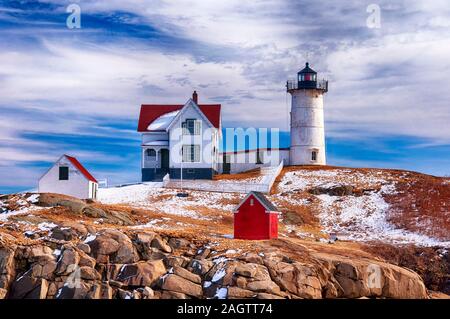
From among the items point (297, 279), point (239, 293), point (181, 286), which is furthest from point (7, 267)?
point (297, 279)

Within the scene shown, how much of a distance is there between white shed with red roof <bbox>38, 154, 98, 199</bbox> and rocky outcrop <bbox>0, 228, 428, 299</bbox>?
56.8 feet

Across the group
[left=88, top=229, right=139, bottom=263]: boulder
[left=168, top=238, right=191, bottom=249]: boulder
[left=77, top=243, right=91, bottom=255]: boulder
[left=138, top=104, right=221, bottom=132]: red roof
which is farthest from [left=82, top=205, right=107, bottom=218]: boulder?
[left=138, top=104, right=221, bottom=132]: red roof

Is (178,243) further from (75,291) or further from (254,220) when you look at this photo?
(75,291)

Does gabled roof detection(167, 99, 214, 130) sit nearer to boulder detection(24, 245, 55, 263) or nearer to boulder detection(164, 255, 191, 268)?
boulder detection(164, 255, 191, 268)

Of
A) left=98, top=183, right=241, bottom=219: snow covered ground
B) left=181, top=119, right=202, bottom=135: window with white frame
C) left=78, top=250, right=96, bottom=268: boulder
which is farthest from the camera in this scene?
left=181, top=119, right=202, bottom=135: window with white frame

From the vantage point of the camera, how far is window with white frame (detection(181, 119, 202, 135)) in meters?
68.4

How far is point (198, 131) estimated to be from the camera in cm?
6844

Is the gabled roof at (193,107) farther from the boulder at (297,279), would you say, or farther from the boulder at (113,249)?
the boulder at (297,279)

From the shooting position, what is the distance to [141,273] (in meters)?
35.7

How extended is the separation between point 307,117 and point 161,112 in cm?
1539

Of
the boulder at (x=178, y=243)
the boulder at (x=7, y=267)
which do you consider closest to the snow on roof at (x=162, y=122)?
the boulder at (x=178, y=243)

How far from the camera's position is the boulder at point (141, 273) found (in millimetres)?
35375
